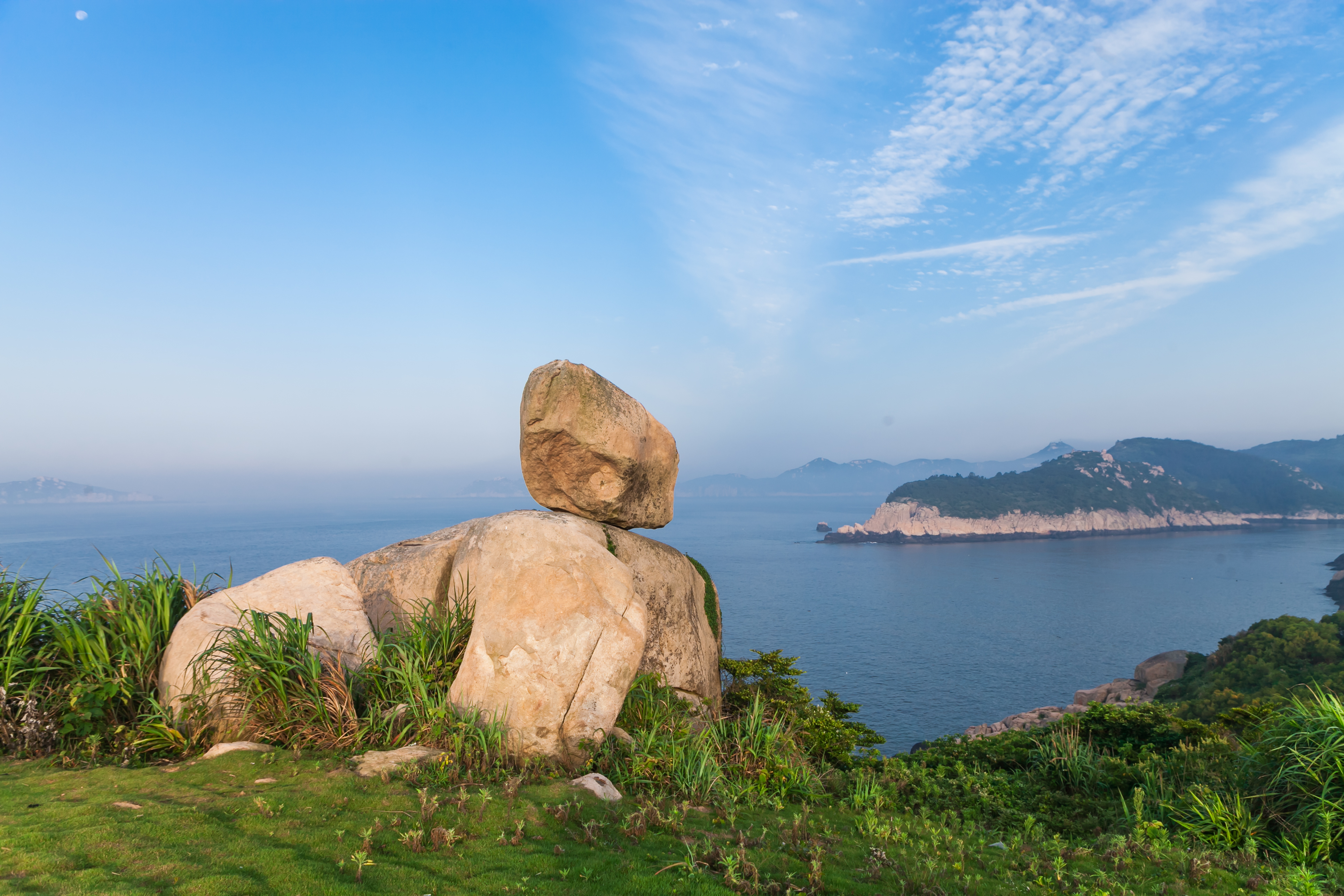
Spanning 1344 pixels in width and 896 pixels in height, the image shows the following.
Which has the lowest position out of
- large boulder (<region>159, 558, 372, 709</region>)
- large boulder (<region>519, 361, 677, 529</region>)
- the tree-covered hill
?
the tree-covered hill

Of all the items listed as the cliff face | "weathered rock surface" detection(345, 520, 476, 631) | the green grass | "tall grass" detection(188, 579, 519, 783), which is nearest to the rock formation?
the green grass

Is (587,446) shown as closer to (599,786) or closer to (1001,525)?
(599,786)

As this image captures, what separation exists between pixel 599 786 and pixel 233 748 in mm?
4349

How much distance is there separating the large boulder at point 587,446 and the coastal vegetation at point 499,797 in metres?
3.07

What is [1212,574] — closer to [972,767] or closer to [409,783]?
[972,767]

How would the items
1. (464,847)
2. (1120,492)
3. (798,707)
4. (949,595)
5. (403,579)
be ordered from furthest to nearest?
(1120,492), (949,595), (798,707), (403,579), (464,847)

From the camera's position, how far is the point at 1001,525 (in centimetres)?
14100

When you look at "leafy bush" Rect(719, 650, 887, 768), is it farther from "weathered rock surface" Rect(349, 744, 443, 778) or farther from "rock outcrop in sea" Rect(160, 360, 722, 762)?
"weathered rock surface" Rect(349, 744, 443, 778)

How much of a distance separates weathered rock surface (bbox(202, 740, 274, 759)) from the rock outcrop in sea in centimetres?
97

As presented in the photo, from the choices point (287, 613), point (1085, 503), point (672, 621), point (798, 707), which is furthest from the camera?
point (1085, 503)

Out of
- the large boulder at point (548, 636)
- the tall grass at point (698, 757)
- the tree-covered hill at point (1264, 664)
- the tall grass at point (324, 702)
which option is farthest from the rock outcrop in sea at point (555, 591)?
the tree-covered hill at point (1264, 664)

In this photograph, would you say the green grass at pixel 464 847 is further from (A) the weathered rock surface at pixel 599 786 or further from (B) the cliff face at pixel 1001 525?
(B) the cliff face at pixel 1001 525

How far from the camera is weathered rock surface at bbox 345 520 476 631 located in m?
10.7

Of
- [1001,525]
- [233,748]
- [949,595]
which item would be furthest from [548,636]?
[1001,525]
